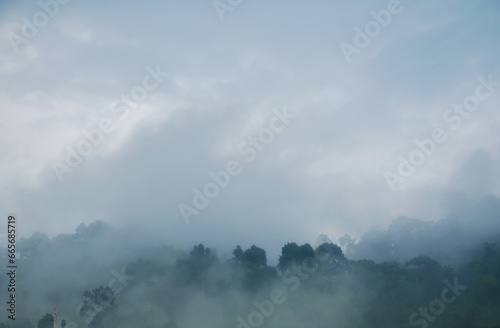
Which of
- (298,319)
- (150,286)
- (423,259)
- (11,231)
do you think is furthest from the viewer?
(150,286)

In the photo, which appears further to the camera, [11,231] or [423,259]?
[423,259]


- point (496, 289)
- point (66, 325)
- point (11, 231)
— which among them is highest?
point (11, 231)

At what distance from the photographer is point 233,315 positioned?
66188mm

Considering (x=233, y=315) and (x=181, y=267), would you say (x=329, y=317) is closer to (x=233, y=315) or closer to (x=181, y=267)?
(x=233, y=315)

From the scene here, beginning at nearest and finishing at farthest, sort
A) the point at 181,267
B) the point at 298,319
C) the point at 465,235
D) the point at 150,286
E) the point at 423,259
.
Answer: the point at 298,319, the point at 423,259, the point at 150,286, the point at 181,267, the point at 465,235

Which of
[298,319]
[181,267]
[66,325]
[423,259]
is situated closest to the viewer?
[298,319]

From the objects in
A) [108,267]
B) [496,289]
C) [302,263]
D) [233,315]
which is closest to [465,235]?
[496,289]

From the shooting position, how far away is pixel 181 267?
79625mm

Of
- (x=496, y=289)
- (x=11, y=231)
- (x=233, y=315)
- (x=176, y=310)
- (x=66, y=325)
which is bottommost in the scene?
(x=496, y=289)

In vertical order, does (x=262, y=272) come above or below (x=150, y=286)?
below

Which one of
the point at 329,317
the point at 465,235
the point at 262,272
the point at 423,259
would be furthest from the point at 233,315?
the point at 465,235

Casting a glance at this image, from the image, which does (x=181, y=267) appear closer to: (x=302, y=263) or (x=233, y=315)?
(x=233, y=315)

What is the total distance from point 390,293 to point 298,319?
1426 centimetres

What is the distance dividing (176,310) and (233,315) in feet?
33.3
